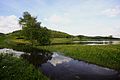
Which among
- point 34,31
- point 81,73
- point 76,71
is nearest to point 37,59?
point 76,71

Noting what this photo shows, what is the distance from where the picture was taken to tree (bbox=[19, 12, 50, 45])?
85.6 metres

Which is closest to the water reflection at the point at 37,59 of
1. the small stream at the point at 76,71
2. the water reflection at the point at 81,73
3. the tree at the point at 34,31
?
the small stream at the point at 76,71

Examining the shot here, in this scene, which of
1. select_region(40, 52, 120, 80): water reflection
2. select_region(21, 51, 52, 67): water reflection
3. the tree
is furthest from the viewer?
the tree

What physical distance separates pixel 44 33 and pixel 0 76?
69.5 m

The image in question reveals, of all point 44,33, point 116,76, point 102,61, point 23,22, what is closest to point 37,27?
point 44,33

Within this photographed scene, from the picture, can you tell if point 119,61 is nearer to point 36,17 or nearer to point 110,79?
point 110,79

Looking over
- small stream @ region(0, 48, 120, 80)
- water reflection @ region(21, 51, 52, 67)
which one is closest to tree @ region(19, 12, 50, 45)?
water reflection @ region(21, 51, 52, 67)

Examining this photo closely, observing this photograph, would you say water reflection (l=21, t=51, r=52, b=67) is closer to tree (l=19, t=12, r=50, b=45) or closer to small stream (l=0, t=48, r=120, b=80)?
small stream (l=0, t=48, r=120, b=80)

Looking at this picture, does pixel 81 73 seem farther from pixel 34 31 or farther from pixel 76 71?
pixel 34 31

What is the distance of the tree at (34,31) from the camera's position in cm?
8556

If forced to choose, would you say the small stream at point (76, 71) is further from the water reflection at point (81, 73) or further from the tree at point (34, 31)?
the tree at point (34, 31)

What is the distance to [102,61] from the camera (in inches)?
1345

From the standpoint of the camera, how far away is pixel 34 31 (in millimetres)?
85688

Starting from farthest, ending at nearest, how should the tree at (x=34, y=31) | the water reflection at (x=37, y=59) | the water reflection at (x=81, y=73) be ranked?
the tree at (x=34, y=31)
the water reflection at (x=37, y=59)
the water reflection at (x=81, y=73)
